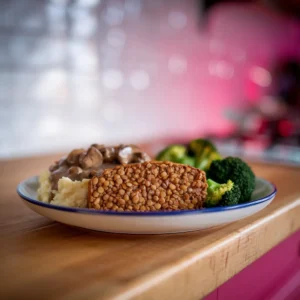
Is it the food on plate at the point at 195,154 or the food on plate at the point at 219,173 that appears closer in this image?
the food on plate at the point at 219,173

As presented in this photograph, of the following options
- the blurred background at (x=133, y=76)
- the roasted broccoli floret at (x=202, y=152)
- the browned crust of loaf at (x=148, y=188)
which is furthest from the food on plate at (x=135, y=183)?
the blurred background at (x=133, y=76)

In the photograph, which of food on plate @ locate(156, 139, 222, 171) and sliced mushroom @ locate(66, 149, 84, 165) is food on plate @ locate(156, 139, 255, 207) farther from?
sliced mushroom @ locate(66, 149, 84, 165)

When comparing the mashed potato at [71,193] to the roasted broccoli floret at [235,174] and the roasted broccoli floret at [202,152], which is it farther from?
the roasted broccoli floret at [202,152]

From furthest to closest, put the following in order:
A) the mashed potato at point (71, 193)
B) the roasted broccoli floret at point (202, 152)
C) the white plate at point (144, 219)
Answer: the roasted broccoli floret at point (202, 152)
the mashed potato at point (71, 193)
the white plate at point (144, 219)

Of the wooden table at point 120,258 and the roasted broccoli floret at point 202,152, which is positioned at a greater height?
the roasted broccoli floret at point 202,152

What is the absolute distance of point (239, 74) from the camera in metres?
5.43

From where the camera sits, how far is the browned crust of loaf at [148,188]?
708 millimetres

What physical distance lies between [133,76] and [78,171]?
3118 millimetres

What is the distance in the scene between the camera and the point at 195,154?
1243 millimetres

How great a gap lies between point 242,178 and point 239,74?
187 inches

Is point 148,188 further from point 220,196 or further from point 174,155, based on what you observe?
point 174,155

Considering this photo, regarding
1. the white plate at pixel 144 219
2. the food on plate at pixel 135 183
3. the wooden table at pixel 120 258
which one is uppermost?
the food on plate at pixel 135 183

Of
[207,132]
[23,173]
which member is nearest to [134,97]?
[207,132]

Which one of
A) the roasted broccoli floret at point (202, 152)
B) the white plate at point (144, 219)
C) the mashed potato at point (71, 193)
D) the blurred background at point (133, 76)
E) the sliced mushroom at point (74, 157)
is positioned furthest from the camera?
the blurred background at point (133, 76)
